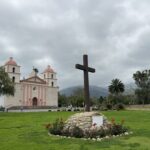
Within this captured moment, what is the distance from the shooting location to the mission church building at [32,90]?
271 feet

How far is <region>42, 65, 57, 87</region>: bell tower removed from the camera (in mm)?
94688

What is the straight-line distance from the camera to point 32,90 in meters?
88.3

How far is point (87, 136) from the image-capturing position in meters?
12.9

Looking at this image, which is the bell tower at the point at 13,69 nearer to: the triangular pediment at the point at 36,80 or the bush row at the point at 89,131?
the triangular pediment at the point at 36,80

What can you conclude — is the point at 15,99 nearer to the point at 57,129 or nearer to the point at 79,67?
the point at 79,67

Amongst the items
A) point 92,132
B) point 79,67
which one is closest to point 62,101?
point 79,67

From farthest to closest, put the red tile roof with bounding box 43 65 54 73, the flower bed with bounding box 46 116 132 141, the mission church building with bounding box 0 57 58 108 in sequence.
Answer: the red tile roof with bounding box 43 65 54 73 < the mission church building with bounding box 0 57 58 108 < the flower bed with bounding box 46 116 132 141

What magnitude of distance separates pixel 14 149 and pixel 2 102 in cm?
7067

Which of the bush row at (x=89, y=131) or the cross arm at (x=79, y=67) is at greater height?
the cross arm at (x=79, y=67)

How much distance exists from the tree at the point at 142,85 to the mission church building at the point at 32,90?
23.9 m

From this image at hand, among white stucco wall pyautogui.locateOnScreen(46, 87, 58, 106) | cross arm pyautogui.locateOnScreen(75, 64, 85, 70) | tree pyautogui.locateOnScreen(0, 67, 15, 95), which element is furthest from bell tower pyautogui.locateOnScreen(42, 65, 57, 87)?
cross arm pyautogui.locateOnScreen(75, 64, 85, 70)

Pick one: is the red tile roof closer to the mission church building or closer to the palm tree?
the mission church building

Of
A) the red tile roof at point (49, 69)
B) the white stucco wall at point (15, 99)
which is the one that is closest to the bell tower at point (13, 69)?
the white stucco wall at point (15, 99)

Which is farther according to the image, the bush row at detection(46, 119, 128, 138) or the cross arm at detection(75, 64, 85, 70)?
the cross arm at detection(75, 64, 85, 70)
